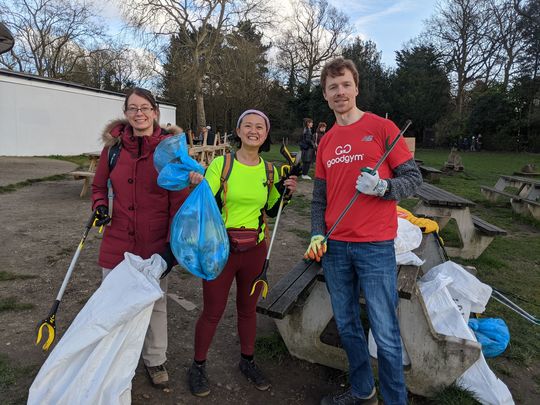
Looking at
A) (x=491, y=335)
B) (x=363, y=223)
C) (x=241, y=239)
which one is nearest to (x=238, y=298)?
(x=241, y=239)

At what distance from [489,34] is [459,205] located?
114 ft

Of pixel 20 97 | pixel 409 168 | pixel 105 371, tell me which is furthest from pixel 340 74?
pixel 20 97

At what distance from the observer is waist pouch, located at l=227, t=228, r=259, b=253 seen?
99.5 inches

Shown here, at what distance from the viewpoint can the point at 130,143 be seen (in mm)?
2574

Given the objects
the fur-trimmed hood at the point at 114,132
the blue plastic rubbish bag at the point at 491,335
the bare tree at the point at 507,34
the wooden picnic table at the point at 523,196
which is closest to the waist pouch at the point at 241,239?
the fur-trimmed hood at the point at 114,132

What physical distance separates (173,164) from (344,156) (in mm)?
1022

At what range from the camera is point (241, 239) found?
2543mm

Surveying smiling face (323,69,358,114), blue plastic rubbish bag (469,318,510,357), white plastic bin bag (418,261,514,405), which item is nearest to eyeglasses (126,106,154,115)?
smiling face (323,69,358,114)

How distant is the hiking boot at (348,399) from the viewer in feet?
7.98

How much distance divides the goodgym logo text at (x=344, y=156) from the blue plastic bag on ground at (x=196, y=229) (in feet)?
2.53

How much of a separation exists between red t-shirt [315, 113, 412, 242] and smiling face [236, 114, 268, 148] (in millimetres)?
521

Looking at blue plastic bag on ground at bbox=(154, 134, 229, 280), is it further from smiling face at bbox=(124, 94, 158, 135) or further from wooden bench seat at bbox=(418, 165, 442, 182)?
wooden bench seat at bbox=(418, 165, 442, 182)

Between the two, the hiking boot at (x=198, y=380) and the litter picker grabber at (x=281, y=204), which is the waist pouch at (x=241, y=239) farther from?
the hiking boot at (x=198, y=380)

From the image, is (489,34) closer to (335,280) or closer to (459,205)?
(459,205)
